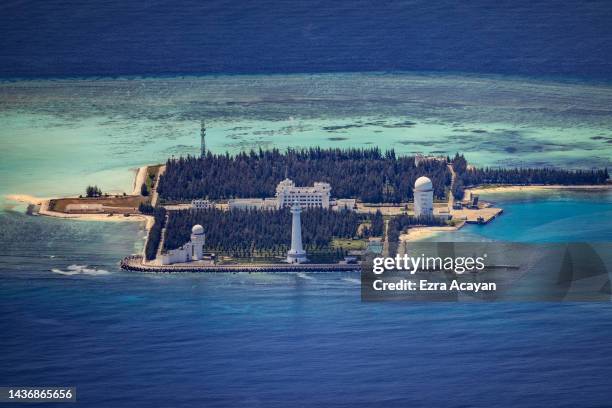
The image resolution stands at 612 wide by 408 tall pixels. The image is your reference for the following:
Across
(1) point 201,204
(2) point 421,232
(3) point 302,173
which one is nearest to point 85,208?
(1) point 201,204

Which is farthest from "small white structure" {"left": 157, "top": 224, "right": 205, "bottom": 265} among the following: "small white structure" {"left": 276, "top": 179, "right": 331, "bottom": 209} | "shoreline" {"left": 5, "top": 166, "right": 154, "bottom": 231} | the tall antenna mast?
the tall antenna mast

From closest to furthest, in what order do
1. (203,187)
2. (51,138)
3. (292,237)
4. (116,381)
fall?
(116,381), (292,237), (203,187), (51,138)

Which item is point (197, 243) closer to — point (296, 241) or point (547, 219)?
point (296, 241)

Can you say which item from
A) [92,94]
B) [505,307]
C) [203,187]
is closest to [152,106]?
[92,94]

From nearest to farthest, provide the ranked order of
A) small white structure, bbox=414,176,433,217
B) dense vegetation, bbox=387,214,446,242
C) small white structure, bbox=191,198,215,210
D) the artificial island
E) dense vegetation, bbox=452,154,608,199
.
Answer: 1. the artificial island
2. dense vegetation, bbox=387,214,446,242
3. small white structure, bbox=414,176,433,217
4. small white structure, bbox=191,198,215,210
5. dense vegetation, bbox=452,154,608,199

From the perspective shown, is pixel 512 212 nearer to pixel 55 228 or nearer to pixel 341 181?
pixel 341 181

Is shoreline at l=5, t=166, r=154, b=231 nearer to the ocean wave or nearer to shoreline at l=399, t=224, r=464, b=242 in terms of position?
the ocean wave
